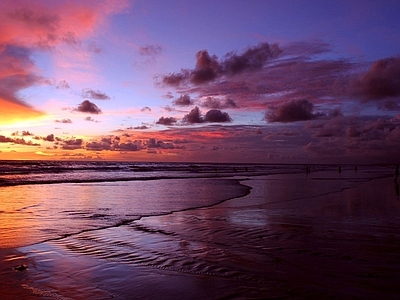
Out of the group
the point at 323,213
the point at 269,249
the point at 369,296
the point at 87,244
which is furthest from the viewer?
the point at 323,213

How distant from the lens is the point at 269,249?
983 centimetres

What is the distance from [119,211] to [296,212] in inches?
343

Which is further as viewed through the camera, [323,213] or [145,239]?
[323,213]

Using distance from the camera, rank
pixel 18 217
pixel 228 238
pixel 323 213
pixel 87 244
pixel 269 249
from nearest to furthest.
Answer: pixel 269 249 < pixel 87 244 < pixel 228 238 < pixel 18 217 < pixel 323 213

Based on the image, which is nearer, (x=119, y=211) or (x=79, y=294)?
(x=79, y=294)

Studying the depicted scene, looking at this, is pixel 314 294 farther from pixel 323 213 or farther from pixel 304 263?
pixel 323 213

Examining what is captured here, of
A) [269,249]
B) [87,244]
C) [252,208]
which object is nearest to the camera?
[269,249]

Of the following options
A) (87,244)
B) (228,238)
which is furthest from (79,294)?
(228,238)

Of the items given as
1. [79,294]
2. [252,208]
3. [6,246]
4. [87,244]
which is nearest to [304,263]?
[79,294]

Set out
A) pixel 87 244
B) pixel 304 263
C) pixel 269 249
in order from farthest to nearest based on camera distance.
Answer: pixel 87 244
pixel 269 249
pixel 304 263

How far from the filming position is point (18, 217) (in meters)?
15.2

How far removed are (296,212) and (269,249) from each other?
7690 mm

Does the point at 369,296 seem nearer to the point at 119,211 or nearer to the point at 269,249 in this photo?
the point at 269,249

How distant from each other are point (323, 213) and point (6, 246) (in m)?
13.1
